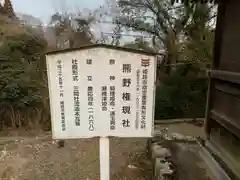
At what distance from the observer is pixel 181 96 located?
9.58m

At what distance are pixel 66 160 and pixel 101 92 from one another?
2951mm

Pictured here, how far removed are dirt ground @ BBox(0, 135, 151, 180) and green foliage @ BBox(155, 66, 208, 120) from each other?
126 inches

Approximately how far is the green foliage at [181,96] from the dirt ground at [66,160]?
10.5ft

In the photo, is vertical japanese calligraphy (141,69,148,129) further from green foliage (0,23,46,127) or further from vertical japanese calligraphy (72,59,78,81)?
green foliage (0,23,46,127)

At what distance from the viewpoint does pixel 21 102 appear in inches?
313

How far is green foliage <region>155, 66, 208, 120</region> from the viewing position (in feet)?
30.6

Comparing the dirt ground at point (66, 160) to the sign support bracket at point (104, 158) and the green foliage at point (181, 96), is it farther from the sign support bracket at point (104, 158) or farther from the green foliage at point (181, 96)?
the green foliage at point (181, 96)

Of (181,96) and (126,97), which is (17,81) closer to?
(181,96)

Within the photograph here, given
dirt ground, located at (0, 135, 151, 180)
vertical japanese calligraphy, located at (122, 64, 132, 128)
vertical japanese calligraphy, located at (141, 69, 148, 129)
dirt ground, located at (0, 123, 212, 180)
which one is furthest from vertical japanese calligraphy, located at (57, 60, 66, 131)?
dirt ground, located at (0, 135, 151, 180)

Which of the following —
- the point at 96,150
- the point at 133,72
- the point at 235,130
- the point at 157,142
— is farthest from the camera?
the point at 96,150

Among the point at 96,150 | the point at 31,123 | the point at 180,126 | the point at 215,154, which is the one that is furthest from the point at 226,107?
the point at 31,123

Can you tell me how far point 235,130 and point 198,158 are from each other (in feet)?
3.57

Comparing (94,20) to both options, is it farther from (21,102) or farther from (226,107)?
(226,107)

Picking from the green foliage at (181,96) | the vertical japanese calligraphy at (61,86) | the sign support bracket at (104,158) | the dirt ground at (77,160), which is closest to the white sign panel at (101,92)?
the vertical japanese calligraphy at (61,86)
